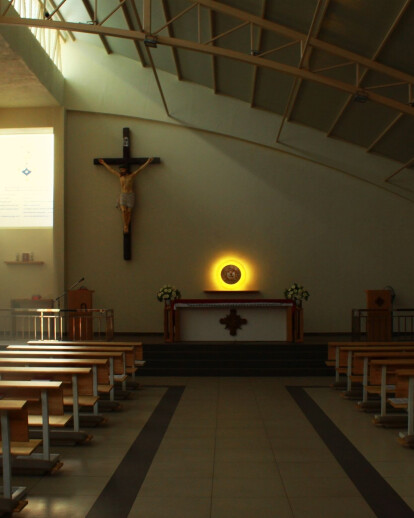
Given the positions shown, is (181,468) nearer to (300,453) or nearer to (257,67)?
(300,453)

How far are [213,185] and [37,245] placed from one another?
449 centimetres

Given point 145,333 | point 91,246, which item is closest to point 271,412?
point 145,333

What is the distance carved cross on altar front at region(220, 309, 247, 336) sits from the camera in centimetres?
1209

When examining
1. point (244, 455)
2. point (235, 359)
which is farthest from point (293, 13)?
point (244, 455)

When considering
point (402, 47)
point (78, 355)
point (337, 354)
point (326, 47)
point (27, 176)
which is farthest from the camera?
point (27, 176)

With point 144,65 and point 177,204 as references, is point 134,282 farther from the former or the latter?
point 144,65

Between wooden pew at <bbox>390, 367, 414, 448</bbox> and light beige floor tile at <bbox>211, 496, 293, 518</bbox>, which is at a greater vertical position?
wooden pew at <bbox>390, 367, 414, 448</bbox>

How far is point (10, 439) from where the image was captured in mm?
4031

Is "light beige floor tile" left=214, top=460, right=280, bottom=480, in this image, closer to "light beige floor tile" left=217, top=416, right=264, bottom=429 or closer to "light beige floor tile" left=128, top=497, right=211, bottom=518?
"light beige floor tile" left=128, top=497, right=211, bottom=518

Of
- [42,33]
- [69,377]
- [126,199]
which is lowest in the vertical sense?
[69,377]

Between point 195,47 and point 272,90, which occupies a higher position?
point 272,90

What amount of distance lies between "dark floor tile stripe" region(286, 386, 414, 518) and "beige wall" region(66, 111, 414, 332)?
6925 millimetres

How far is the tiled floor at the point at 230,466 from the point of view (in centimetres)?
417

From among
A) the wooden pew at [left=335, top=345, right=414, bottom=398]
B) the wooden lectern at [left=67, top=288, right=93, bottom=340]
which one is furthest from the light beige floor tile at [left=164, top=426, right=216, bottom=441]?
the wooden lectern at [left=67, top=288, right=93, bottom=340]
